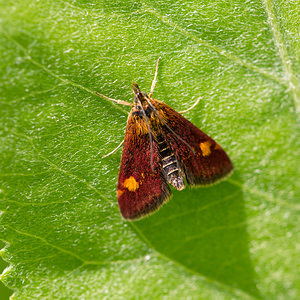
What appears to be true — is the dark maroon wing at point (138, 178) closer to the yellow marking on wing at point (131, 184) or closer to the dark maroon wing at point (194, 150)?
the yellow marking on wing at point (131, 184)

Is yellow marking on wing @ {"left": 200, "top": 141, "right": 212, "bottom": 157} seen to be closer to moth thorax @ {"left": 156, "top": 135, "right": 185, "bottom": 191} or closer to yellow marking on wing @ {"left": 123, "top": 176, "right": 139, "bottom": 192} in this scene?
moth thorax @ {"left": 156, "top": 135, "right": 185, "bottom": 191}

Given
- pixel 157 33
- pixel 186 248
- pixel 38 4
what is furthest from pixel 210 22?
pixel 186 248

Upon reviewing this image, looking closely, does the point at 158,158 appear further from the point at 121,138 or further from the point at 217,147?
the point at 217,147

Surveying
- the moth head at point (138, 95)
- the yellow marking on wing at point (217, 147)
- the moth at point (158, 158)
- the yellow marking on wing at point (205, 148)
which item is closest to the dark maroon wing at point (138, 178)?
the moth at point (158, 158)

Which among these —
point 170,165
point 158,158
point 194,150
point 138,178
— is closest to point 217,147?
point 194,150

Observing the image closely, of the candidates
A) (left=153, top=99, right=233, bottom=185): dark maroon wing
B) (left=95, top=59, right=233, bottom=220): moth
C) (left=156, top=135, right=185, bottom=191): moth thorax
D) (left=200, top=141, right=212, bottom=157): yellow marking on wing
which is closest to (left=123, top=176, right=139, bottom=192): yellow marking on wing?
(left=95, top=59, right=233, bottom=220): moth

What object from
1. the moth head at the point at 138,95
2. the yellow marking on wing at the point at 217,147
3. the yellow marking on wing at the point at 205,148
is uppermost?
the moth head at the point at 138,95

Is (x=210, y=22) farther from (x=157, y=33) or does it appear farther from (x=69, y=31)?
(x=69, y=31)
